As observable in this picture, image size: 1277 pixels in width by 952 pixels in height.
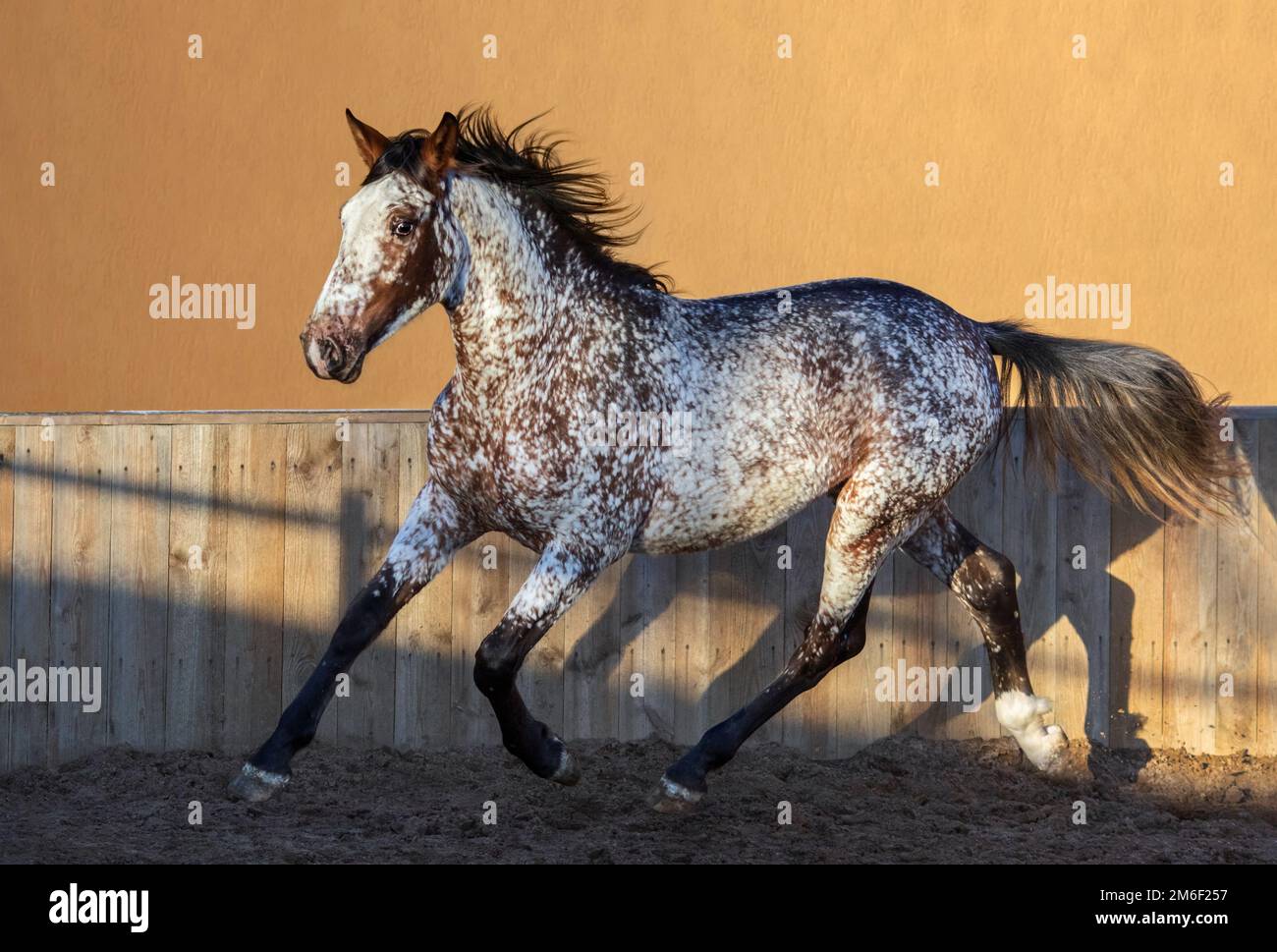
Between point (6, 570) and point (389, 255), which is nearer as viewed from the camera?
point (389, 255)

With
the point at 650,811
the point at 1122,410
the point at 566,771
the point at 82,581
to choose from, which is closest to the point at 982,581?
the point at 1122,410

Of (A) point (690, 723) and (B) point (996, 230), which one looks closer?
(A) point (690, 723)

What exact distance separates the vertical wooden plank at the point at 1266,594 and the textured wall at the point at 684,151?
116 inches

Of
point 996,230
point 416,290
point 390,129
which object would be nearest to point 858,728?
point 416,290

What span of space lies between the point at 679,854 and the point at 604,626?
1.46 meters

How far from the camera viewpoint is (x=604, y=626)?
5.11m

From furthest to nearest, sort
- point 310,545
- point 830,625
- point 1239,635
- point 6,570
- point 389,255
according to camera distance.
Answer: point 1239,635
point 310,545
point 6,570
point 830,625
point 389,255

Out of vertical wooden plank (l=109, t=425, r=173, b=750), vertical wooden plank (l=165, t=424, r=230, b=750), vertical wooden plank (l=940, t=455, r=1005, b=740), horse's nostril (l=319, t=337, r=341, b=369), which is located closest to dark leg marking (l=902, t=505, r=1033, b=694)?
vertical wooden plank (l=940, t=455, r=1005, b=740)

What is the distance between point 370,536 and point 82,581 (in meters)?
1.05

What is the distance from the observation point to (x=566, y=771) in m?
3.95

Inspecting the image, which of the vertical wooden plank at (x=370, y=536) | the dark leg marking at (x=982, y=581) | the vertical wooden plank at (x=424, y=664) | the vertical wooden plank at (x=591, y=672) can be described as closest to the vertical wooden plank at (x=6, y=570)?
the vertical wooden plank at (x=370, y=536)

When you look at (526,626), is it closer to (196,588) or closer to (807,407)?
(807,407)

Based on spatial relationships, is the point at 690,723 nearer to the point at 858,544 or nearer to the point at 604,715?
the point at 604,715

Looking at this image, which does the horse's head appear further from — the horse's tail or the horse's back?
the horse's tail
